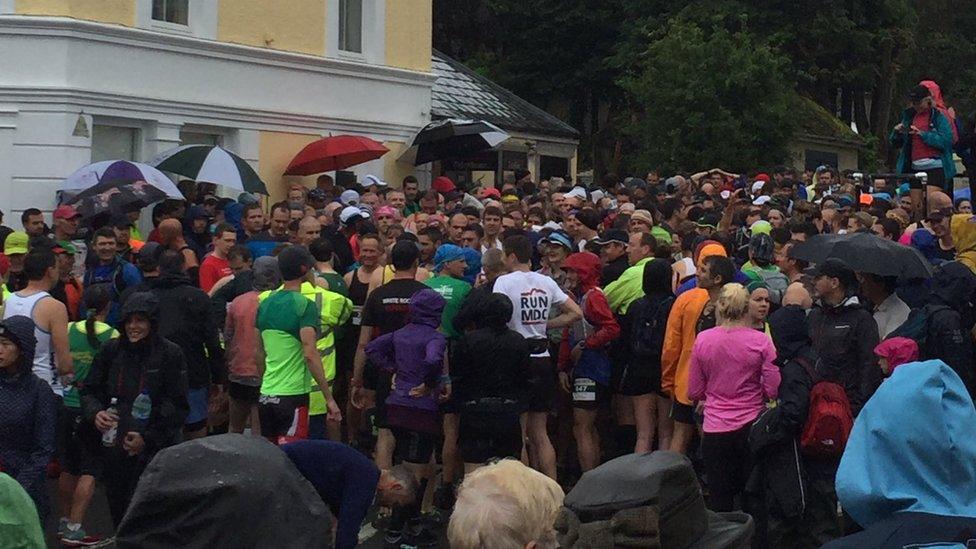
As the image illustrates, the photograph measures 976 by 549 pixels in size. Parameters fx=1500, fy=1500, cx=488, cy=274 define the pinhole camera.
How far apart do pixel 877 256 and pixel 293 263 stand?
3.95 metres

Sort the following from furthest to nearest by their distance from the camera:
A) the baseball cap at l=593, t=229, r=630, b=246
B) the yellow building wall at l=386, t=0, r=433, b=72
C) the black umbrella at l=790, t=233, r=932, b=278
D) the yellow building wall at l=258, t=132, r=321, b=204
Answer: the yellow building wall at l=386, t=0, r=433, b=72
the yellow building wall at l=258, t=132, r=321, b=204
the baseball cap at l=593, t=229, r=630, b=246
the black umbrella at l=790, t=233, r=932, b=278

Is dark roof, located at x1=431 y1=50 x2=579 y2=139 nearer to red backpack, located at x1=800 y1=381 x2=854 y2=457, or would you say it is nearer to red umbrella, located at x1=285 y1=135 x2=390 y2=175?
red umbrella, located at x1=285 y1=135 x2=390 y2=175

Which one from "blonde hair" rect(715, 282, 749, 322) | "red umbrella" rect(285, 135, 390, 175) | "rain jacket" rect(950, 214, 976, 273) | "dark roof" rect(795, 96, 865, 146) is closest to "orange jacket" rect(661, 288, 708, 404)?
"blonde hair" rect(715, 282, 749, 322)

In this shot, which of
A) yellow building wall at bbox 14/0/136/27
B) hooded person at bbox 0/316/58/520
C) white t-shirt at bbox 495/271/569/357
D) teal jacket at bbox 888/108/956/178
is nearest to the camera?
hooded person at bbox 0/316/58/520

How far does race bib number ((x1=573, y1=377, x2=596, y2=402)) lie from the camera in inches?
452

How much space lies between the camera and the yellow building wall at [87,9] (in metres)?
19.7

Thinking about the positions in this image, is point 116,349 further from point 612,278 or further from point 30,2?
point 30,2

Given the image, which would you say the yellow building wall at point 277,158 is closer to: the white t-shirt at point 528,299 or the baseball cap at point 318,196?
the baseball cap at point 318,196

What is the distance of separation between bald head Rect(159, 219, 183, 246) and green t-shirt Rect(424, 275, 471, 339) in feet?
10.2

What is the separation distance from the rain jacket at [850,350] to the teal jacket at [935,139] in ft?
25.0

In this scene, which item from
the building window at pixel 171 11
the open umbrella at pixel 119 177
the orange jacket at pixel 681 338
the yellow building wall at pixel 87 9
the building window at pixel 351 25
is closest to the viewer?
the orange jacket at pixel 681 338

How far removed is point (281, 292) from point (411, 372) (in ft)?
3.67

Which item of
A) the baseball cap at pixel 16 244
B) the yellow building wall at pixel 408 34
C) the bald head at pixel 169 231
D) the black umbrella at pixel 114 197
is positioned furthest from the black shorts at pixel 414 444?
the yellow building wall at pixel 408 34

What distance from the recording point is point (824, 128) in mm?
44188
